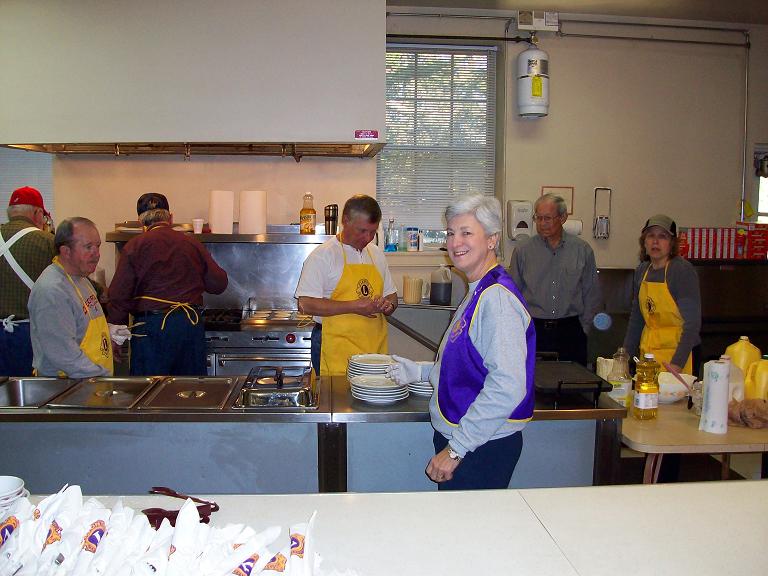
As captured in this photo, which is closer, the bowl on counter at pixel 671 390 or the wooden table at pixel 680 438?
the wooden table at pixel 680 438

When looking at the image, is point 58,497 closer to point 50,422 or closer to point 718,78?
point 50,422

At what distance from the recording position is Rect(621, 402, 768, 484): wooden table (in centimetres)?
240

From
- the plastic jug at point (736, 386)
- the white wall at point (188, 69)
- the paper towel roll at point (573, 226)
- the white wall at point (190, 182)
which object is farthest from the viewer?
the paper towel roll at point (573, 226)

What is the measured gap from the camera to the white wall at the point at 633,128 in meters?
5.73

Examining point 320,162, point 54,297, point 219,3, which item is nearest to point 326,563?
point 54,297

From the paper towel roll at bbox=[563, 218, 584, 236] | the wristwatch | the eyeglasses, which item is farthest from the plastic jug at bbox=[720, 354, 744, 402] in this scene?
the paper towel roll at bbox=[563, 218, 584, 236]

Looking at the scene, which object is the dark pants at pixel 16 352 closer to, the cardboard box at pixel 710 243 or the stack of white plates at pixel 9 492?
the stack of white plates at pixel 9 492

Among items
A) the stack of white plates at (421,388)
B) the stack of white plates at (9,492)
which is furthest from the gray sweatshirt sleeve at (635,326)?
the stack of white plates at (9,492)

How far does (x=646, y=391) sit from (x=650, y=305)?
112cm

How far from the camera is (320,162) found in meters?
5.11

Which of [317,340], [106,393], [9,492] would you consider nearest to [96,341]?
[106,393]

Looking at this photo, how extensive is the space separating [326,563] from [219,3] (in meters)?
3.72

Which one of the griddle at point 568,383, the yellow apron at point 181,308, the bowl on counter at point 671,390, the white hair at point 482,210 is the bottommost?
the bowl on counter at point 671,390

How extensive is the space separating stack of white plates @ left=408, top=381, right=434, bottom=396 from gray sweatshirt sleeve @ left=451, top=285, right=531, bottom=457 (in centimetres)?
66
